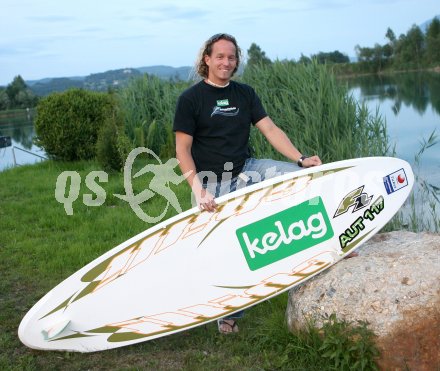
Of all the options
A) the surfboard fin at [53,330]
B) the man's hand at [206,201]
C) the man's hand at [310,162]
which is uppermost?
the man's hand at [310,162]

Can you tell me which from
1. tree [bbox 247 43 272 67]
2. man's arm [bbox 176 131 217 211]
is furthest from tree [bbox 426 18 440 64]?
man's arm [bbox 176 131 217 211]

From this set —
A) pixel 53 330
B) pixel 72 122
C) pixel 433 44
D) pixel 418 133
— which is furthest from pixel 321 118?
pixel 433 44

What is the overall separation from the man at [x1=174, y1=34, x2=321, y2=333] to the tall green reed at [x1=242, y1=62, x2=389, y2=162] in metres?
2.54

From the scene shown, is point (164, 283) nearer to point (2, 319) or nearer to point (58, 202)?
point (2, 319)

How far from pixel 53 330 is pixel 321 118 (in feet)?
13.4

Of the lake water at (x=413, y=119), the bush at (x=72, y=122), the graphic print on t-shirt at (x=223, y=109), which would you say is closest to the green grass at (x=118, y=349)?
the graphic print on t-shirt at (x=223, y=109)

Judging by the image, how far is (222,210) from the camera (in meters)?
3.34

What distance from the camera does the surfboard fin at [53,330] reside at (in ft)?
10.8

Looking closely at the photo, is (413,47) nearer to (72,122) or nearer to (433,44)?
(433,44)

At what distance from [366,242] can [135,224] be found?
2771 millimetres

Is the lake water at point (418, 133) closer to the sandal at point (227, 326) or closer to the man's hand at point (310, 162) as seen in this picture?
the man's hand at point (310, 162)

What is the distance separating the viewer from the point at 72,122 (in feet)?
32.8

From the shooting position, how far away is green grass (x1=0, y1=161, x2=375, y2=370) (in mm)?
2973

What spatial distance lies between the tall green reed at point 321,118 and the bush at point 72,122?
3.67m
